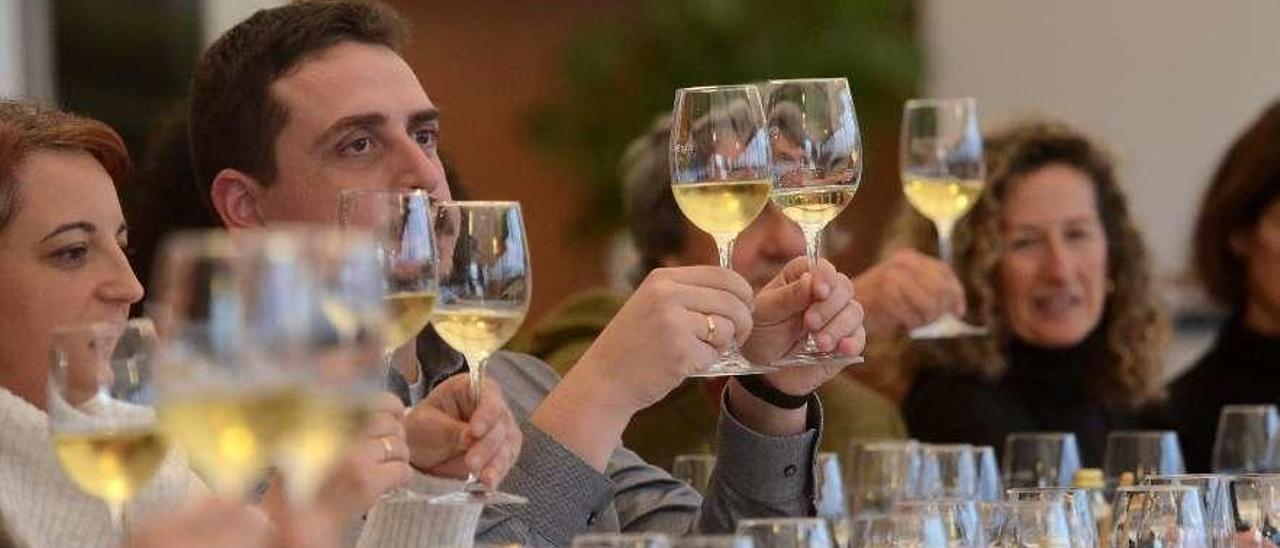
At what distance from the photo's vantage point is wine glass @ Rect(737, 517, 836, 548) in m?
1.70

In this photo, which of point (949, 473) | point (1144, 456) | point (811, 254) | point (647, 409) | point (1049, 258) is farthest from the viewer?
point (1049, 258)

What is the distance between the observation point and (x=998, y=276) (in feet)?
14.1

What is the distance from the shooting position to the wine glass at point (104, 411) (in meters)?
1.70

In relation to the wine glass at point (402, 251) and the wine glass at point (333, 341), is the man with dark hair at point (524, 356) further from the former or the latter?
the wine glass at point (333, 341)

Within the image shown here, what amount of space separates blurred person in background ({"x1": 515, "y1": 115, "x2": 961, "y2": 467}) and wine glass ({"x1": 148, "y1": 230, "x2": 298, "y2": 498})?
211 centimetres

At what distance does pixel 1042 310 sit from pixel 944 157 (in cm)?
87

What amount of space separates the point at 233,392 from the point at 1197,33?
6948mm

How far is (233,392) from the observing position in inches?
49.2

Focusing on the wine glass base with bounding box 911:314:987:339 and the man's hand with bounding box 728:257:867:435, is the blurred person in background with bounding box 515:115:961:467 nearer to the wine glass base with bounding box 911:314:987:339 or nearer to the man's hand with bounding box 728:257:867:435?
the wine glass base with bounding box 911:314:987:339

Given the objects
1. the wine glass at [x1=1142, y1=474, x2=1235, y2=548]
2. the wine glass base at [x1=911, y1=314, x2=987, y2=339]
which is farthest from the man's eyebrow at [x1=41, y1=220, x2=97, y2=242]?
the wine glass base at [x1=911, y1=314, x2=987, y2=339]

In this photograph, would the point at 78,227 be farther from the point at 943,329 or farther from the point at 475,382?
the point at 943,329

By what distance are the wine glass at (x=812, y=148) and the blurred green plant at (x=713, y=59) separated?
542cm

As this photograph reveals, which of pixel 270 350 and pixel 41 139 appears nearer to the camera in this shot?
pixel 270 350

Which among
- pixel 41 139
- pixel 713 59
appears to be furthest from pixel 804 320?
pixel 713 59
